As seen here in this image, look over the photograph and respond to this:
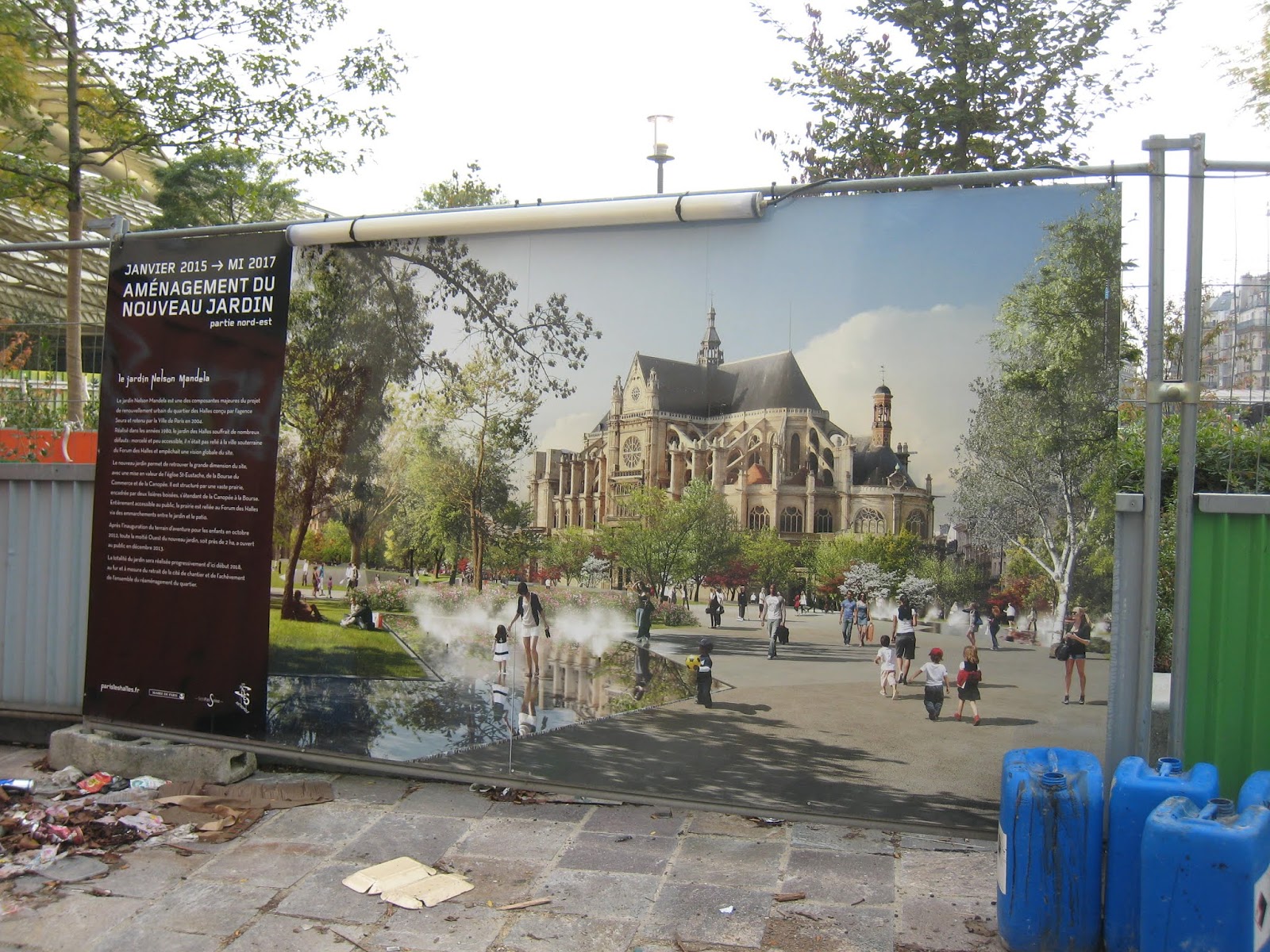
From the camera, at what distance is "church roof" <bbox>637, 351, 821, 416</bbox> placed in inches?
202

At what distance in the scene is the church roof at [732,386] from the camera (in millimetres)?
5141

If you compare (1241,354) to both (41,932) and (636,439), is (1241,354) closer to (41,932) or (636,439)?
(636,439)

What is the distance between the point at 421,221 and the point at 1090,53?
10.6m

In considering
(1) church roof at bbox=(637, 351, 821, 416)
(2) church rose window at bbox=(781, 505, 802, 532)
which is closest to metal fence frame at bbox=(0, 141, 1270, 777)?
(1) church roof at bbox=(637, 351, 821, 416)

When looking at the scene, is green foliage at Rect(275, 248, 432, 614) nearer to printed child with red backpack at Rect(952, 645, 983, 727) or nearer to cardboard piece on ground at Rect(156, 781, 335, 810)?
cardboard piece on ground at Rect(156, 781, 335, 810)

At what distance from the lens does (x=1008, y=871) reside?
12.5 ft

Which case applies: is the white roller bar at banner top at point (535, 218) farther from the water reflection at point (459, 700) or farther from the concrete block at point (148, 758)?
the concrete block at point (148, 758)

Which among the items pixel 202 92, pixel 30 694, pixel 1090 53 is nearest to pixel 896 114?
pixel 1090 53

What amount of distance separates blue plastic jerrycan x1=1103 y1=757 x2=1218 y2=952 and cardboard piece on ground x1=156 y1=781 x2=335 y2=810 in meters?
3.82

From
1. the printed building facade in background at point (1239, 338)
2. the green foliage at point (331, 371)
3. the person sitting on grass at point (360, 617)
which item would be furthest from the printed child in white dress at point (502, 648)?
the printed building facade in background at point (1239, 338)

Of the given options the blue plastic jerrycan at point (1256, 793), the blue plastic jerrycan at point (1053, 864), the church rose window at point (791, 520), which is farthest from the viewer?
the church rose window at point (791, 520)

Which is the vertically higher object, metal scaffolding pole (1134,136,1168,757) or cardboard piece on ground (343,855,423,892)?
metal scaffolding pole (1134,136,1168,757)

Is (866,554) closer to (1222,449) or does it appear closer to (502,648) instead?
(1222,449)

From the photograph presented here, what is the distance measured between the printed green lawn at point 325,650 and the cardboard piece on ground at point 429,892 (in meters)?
1.68
